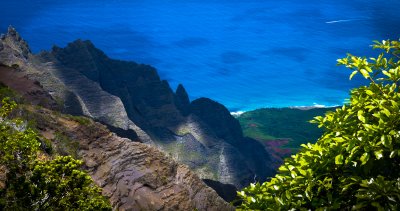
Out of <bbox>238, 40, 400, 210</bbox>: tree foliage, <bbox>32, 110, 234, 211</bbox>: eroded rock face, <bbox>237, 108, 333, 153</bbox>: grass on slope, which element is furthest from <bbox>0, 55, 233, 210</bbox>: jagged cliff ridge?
<bbox>237, 108, 333, 153</bbox>: grass on slope

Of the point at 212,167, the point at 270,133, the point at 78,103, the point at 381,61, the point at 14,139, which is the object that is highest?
the point at 381,61

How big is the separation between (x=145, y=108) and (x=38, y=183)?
249 ft

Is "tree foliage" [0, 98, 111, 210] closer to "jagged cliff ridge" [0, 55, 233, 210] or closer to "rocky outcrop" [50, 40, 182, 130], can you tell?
"jagged cliff ridge" [0, 55, 233, 210]

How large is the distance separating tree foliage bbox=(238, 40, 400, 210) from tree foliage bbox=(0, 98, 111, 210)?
146 inches

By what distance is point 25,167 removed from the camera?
8.42m

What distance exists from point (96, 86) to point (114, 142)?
56976 millimetres

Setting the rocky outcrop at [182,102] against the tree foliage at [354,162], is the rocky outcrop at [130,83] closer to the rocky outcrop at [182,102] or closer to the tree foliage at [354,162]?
the rocky outcrop at [182,102]

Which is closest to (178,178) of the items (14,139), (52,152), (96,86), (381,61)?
(52,152)

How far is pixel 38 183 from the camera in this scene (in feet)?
26.7

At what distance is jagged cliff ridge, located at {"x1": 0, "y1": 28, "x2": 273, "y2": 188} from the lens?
62.4 meters

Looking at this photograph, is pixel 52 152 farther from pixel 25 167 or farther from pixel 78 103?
pixel 78 103

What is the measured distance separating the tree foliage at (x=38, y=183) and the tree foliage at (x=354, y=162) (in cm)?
372

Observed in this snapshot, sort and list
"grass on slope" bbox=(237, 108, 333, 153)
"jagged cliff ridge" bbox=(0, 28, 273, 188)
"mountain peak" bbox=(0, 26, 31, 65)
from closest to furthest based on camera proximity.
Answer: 1. "mountain peak" bbox=(0, 26, 31, 65)
2. "jagged cliff ridge" bbox=(0, 28, 273, 188)
3. "grass on slope" bbox=(237, 108, 333, 153)

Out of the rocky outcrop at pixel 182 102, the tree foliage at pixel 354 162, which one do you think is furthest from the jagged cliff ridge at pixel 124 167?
the rocky outcrop at pixel 182 102
